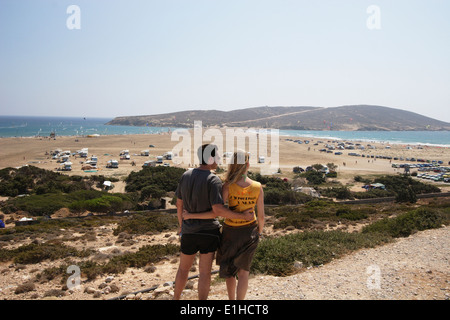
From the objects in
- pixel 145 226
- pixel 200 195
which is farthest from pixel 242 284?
pixel 145 226

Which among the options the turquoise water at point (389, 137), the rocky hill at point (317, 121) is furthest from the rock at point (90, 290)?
the rocky hill at point (317, 121)

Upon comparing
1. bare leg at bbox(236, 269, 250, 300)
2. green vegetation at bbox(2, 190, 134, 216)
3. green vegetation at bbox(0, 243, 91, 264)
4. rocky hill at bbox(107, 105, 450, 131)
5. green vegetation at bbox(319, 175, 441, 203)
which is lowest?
green vegetation at bbox(319, 175, 441, 203)

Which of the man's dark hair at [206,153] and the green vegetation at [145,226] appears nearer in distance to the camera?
the man's dark hair at [206,153]

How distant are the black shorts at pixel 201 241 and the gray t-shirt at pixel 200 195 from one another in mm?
43

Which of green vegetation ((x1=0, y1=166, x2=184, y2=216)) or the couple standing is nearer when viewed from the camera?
the couple standing

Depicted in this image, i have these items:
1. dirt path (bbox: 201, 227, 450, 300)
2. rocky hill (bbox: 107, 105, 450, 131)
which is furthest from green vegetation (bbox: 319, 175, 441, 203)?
rocky hill (bbox: 107, 105, 450, 131)

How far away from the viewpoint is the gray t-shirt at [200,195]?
2717 millimetres

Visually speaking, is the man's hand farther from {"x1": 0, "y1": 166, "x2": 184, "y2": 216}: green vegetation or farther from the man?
{"x1": 0, "y1": 166, "x2": 184, "y2": 216}: green vegetation

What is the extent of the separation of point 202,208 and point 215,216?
0.15 meters

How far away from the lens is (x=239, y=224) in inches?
114

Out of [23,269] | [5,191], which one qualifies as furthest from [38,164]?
[23,269]

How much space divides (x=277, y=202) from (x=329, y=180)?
12.3 metres

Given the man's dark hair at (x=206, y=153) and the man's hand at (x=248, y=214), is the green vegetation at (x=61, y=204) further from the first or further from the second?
the man's hand at (x=248, y=214)

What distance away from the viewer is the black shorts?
281 cm
